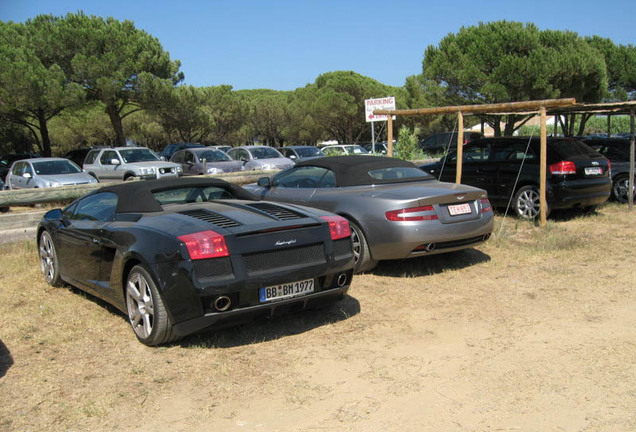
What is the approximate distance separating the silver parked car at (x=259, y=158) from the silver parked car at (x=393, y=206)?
44.3ft

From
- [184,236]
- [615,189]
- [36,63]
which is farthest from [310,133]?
[184,236]

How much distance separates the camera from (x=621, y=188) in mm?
12797

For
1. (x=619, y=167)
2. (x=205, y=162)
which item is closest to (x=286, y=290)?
(x=619, y=167)

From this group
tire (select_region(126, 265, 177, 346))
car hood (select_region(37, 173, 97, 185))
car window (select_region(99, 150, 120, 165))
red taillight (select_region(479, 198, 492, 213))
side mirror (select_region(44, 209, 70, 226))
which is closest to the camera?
tire (select_region(126, 265, 177, 346))

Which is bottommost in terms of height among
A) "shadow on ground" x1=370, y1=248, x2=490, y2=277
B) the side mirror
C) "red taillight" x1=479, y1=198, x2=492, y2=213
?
"shadow on ground" x1=370, y1=248, x2=490, y2=277

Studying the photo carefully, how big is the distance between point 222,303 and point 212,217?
2.83ft

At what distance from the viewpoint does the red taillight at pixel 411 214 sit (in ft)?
21.8

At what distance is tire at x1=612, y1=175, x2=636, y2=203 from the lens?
12.7 metres

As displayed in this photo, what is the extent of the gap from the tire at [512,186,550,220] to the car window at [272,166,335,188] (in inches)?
180

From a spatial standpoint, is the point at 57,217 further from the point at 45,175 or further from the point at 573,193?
the point at 45,175

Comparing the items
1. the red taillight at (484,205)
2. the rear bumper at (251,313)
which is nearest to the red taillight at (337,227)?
the rear bumper at (251,313)

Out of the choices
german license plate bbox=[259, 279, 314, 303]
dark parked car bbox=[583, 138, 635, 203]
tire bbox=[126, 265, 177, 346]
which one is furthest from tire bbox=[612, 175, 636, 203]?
tire bbox=[126, 265, 177, 346]

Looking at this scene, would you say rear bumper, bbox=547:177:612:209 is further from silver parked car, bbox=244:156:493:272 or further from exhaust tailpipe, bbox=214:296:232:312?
exhaust tailpipe, bbox=214:296:232:312

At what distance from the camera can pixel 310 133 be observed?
54.4 m
